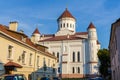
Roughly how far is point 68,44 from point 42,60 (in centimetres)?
4701

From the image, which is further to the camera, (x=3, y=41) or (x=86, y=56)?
(x=86, y=56)

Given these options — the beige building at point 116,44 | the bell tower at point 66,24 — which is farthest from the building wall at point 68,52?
the beige building at point 116,44

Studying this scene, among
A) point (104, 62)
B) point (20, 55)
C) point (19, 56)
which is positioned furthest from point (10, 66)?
point (104, 62)

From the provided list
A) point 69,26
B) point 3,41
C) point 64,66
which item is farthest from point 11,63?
point 69,26

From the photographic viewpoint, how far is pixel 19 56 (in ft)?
97.9

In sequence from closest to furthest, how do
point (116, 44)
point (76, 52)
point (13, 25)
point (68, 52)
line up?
point (116, 44) → point (13, 25) → point (76, 52) → point (68, 52)

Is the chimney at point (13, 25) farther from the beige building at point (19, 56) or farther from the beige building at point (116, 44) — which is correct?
the beige building at point (116, 44)

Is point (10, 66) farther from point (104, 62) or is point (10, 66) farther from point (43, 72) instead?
point (104, 62)

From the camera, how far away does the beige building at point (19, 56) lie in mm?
26172

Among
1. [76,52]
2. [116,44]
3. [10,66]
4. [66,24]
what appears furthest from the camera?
[66,24]

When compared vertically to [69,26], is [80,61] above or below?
below

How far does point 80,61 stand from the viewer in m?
82.8

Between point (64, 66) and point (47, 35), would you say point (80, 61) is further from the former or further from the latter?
point (47, 35)

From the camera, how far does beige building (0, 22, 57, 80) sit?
26.2 meters
